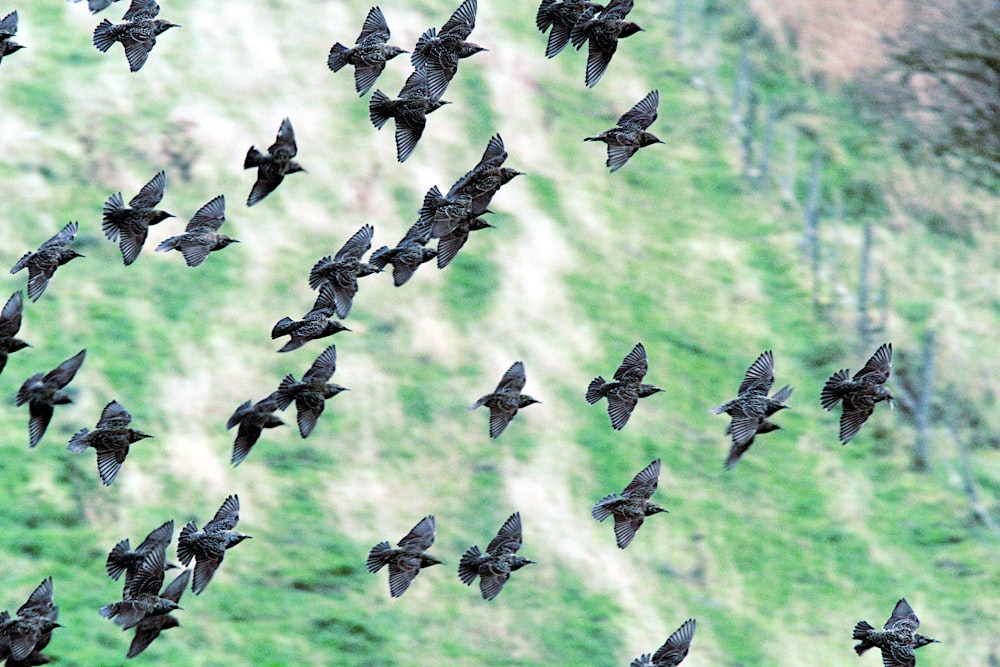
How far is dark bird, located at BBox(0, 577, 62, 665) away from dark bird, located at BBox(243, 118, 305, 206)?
3.63 m

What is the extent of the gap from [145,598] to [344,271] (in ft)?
10.3

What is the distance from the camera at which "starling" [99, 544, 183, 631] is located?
12164 mm

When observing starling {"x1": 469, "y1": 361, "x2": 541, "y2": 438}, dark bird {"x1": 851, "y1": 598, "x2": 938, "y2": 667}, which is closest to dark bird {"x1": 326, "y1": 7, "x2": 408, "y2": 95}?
starling {"x1": 469, "y1": 361, "x2": 541, "y2": 438}

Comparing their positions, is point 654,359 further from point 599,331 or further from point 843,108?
point 843,108

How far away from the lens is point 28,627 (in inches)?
483

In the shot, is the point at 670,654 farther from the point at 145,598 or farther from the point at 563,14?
the point at 563,14

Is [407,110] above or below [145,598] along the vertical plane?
above

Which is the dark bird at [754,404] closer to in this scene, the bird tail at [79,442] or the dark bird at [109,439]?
the dark bird at [109,439]

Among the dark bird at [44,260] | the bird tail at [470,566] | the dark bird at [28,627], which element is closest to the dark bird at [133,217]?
the dark bird at [44,260]

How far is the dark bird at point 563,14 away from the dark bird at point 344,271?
2.20 metres

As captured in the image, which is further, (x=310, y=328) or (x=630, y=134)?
(x=630, y=134)

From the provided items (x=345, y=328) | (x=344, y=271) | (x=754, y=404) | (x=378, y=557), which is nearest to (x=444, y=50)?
(x=344, y=271)

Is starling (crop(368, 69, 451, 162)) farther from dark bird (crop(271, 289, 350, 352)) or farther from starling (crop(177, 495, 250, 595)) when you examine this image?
starling (crop(177, 495, 250, 595))

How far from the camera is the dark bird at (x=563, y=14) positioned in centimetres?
1241
